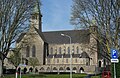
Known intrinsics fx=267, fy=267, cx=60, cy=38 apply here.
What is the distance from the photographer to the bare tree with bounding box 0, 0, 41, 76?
37969 millimetres

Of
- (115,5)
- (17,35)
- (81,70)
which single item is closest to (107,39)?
(115,5)

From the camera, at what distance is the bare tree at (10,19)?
38.0 meters

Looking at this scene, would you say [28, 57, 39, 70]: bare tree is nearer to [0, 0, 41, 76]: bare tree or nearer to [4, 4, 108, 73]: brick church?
[4, 4, 108, 73]: brick church

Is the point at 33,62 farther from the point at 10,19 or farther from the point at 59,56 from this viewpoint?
the point at 10,19

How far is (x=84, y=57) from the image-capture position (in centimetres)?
11812

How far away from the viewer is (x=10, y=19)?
3881cm

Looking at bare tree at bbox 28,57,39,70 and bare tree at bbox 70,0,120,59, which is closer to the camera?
bare tree at bbox 70,0,120,59

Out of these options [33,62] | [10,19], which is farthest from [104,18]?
[33,62]

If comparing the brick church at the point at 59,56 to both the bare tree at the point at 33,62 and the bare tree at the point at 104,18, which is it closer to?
the bare tree at the point at 33,62

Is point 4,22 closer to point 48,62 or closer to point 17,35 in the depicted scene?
point 17,35

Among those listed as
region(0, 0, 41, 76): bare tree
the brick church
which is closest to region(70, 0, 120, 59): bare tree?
region(0, 0, 41, 76): bare tree

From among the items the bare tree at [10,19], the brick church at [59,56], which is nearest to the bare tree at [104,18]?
the bare tree at [10,19]

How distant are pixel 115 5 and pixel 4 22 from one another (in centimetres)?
1565

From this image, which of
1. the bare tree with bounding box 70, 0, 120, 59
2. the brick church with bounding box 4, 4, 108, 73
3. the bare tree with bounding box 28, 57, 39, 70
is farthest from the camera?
the brick church with bounding box 4, 4, 108, 73
